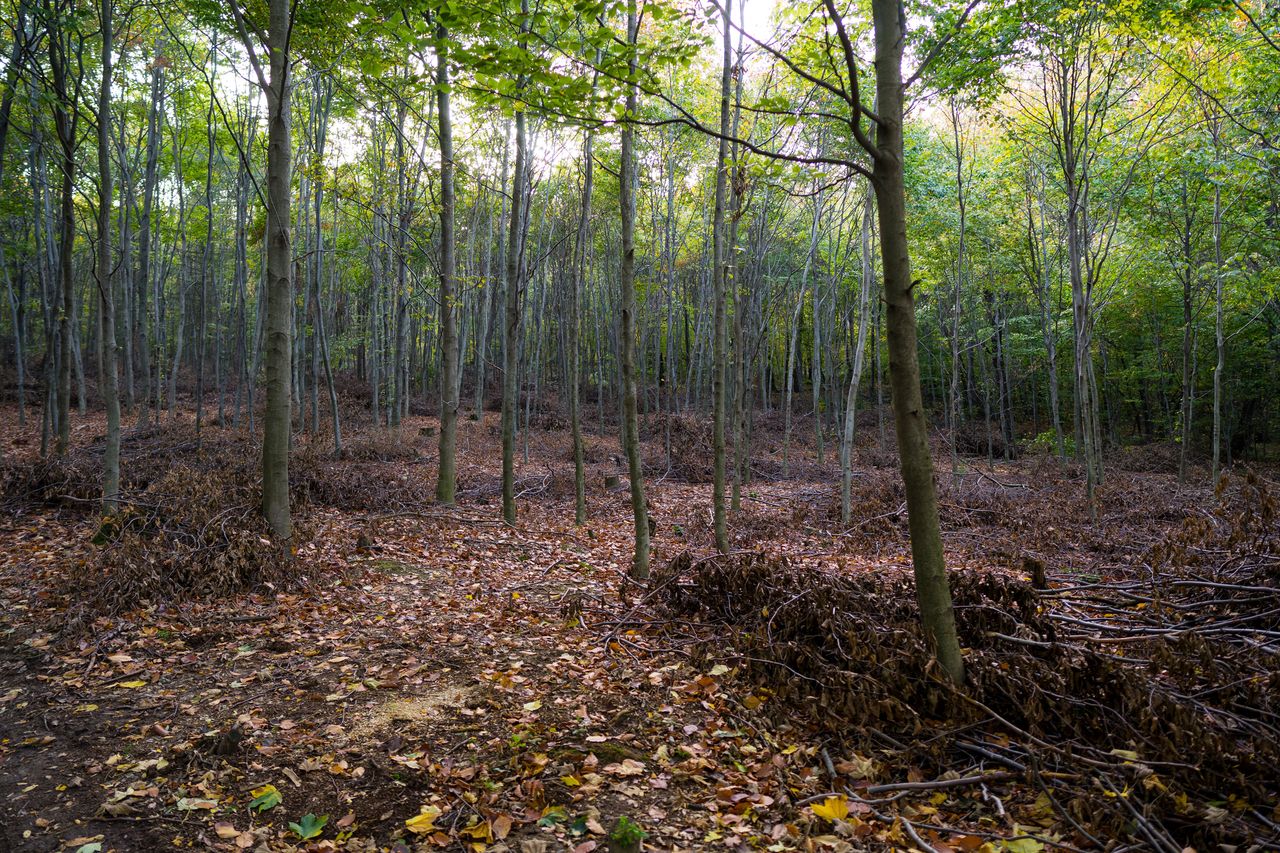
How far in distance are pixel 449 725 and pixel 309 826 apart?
94 centimetres

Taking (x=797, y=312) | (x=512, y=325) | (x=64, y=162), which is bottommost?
(x=512, y=325)

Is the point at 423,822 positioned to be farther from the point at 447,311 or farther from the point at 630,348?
the point at 447,311

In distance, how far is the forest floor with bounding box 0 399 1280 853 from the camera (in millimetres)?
2646

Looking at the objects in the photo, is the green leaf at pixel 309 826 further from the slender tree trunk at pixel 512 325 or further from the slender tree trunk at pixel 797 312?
the slender tree trunk at pixel 797 312

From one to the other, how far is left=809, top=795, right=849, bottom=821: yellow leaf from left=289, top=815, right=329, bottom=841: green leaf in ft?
6.92

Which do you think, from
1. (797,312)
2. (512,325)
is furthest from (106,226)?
(797,312)

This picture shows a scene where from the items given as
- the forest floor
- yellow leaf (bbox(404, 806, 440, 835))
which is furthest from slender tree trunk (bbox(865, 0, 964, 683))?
yellow leaf (bbox(404, 806, 440, 835))

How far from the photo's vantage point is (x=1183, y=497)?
10.3 meters

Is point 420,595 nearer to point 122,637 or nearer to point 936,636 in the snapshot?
point 122,637

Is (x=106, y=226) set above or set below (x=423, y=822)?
above

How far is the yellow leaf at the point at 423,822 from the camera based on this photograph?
8.66 ft

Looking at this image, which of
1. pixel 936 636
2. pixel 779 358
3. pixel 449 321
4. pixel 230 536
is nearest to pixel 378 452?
pixel 449 321

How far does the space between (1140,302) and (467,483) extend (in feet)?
69.7

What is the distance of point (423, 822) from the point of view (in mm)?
2684
